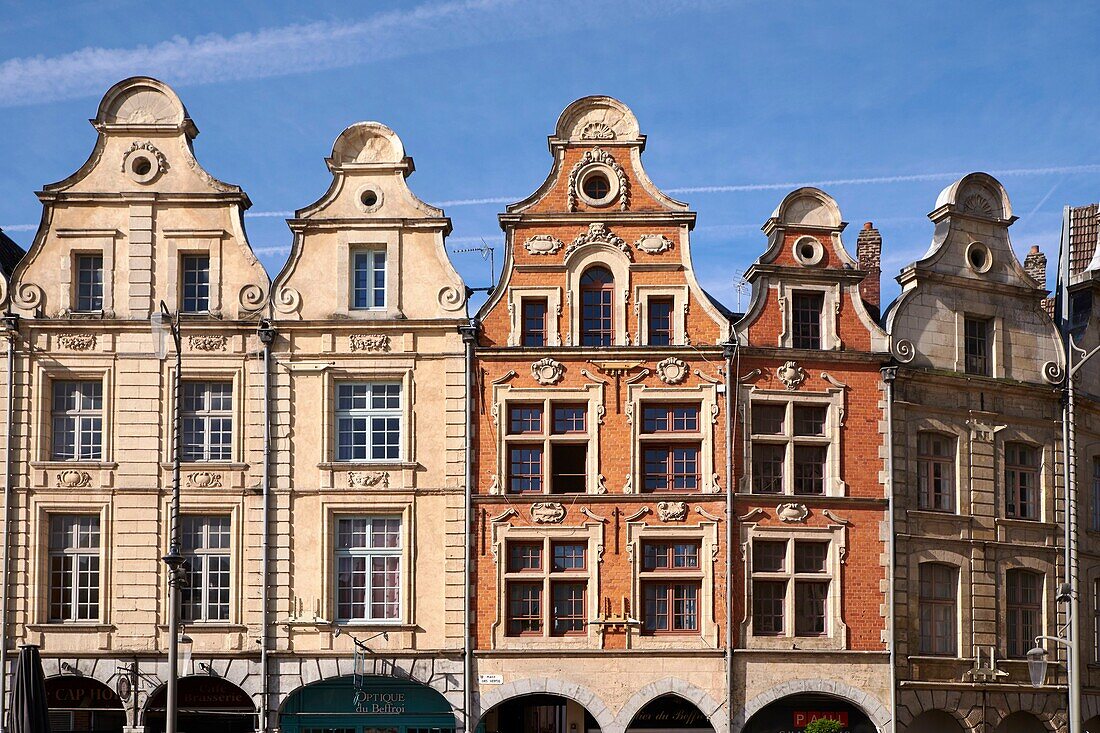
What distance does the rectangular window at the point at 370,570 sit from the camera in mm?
34469

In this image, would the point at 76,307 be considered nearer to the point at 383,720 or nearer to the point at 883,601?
the point at 383,720

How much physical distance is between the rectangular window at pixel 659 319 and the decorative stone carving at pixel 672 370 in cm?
62

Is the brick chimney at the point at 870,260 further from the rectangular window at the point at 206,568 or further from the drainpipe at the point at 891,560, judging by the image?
the rectangular window at the point at 206,568

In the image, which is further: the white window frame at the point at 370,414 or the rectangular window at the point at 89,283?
the rectangular window at the point at 89,283

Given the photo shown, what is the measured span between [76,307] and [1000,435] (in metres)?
20.1

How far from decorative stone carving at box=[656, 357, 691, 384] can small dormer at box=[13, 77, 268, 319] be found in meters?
8.49

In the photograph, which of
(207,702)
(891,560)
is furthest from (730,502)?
(207,702)

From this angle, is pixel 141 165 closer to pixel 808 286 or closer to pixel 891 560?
pixel 808 286

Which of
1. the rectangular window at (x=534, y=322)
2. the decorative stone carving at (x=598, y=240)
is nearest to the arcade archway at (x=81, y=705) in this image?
the rectangular window at (x=534, y=322)

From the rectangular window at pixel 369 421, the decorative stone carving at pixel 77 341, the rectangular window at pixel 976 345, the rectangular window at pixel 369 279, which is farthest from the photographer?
the rectangular window at pixel 976 345

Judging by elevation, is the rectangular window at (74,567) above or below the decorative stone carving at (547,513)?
below

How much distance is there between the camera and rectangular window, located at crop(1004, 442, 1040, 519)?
3656 cm

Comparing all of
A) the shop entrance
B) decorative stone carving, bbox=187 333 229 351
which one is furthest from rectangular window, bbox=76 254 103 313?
the shop entrance

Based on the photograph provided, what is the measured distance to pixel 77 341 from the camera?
3522cm
